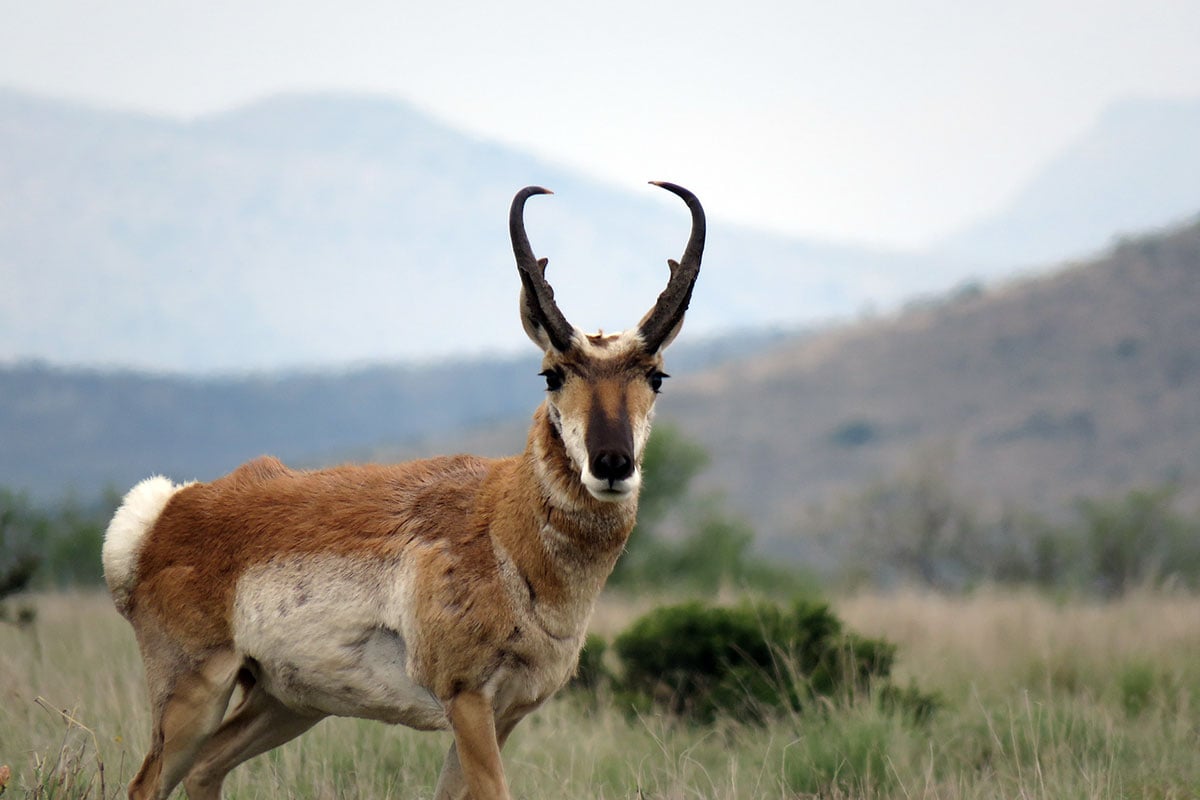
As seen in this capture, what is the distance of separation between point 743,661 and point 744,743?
1.33 metres

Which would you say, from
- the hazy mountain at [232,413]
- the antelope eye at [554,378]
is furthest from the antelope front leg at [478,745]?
the hazy mountain at [232,413]

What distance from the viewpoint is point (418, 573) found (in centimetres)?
552

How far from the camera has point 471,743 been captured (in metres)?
5.25

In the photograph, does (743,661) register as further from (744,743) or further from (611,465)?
(611,465)

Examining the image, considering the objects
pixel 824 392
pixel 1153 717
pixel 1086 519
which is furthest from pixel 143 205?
pixel 1153 717

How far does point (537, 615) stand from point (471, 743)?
589 mm

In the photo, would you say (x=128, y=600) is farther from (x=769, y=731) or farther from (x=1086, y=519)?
(x=1086, y=519)

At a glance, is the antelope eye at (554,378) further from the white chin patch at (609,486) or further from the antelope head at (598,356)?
the white chin patch at (609,486)

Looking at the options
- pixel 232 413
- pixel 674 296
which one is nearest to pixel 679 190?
pixel 674 296

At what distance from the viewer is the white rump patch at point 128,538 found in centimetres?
615

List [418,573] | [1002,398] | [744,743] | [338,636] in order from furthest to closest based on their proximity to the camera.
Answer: [1002,398], [744,743], [338,636], [418,573]

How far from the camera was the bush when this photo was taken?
9.28 metres

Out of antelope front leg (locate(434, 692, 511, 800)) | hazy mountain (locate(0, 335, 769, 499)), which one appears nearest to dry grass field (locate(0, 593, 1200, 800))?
antelope front leg (locate(434, 692, 511, 800))

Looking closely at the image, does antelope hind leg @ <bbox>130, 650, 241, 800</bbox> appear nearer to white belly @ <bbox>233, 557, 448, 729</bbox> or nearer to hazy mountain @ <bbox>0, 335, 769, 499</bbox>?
white belly @ <bbox>233, 557, 448, 729</bbox>
